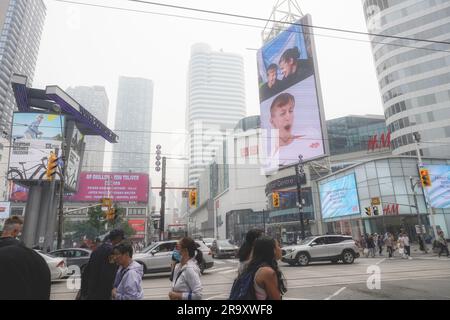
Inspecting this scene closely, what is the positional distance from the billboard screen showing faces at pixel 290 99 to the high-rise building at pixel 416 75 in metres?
18.9

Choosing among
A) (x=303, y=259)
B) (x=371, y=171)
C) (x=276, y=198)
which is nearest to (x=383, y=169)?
(x=371, y=171)

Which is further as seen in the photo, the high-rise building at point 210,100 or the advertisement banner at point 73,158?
the high-rise building at point 210,100

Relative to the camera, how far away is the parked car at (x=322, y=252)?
56.0 ft

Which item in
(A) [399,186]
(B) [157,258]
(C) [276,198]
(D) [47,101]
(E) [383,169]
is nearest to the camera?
(B) [157,258]

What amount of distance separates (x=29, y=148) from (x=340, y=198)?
36.8 meters

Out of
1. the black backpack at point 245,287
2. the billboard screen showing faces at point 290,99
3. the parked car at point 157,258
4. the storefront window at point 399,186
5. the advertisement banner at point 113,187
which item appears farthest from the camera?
the advertisement banner at point 113,187

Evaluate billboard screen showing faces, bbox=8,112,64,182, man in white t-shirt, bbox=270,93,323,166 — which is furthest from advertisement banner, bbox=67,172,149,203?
billboard screen showing faces, bbox=8,112,64,182

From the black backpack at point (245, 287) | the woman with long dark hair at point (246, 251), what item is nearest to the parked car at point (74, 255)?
the woman with long dark hair at point (246, 251)

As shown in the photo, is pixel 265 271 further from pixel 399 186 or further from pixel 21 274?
pixel 399 186

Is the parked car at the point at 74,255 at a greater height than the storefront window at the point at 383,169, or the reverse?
the storefront window at the point at 383,169

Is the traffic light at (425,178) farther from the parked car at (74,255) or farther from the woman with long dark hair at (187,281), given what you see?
the parked car at (74,255)

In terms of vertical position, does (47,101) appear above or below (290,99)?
below

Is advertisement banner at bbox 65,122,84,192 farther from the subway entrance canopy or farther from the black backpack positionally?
the black backpack

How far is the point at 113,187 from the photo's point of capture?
71.4 meters
